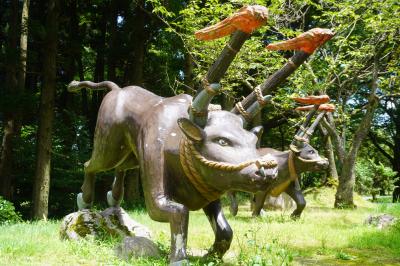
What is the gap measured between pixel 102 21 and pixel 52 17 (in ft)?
19.9

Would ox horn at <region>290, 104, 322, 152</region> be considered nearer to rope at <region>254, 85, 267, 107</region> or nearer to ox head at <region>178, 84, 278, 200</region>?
rope at <region>254, 85, 267, 107</region>

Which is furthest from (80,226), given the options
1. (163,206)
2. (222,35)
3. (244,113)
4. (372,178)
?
(372,178)

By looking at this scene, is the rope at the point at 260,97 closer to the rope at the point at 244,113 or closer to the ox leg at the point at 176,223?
the rope at the point at 244,113

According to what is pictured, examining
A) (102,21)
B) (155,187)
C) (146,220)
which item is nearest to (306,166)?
(146,220)

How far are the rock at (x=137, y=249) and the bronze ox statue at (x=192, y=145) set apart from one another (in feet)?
1.31

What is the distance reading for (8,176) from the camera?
449 inches

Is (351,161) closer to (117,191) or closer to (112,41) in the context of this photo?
(117,191)

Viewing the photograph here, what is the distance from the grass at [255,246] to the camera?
405cm

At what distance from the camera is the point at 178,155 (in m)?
3.93

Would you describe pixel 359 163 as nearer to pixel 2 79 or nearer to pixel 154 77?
pixel 154 77

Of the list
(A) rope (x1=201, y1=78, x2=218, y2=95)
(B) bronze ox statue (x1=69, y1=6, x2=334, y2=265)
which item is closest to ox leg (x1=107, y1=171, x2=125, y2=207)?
(B) bronze ox statue (x1=69, y1=6, x2=334, y2=265)

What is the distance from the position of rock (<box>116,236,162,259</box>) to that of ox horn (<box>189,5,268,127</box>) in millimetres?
1370

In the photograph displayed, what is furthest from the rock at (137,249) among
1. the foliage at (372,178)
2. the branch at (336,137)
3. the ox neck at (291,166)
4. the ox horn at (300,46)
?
the foliage at (372,178)

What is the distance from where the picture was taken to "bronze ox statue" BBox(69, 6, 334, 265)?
345 centimetres
